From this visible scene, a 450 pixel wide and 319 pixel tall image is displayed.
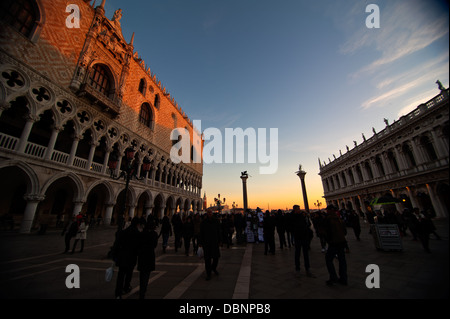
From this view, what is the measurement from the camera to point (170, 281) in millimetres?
3922

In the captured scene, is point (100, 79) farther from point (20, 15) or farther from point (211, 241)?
point (211, 241)

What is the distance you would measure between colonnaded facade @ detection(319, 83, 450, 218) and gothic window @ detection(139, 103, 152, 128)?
928 inches

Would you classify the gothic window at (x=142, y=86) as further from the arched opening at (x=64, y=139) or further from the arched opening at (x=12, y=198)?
the arched opening at (x=12, y=198)

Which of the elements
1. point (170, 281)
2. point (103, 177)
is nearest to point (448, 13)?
point (170, 281)

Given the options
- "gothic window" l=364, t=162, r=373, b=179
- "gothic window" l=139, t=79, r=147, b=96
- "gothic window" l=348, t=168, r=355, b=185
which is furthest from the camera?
"gothic window" l=348, t=168, r=355, b=185

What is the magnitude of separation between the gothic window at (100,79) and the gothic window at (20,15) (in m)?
4.40

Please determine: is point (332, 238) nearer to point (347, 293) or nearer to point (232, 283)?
point (347, 293)

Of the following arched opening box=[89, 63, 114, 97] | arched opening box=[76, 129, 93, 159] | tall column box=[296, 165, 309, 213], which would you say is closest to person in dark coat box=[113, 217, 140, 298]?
arched opening box=[76, 129, 93, 159]

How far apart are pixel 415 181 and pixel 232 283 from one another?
75.7ft

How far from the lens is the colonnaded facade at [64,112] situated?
10102mm

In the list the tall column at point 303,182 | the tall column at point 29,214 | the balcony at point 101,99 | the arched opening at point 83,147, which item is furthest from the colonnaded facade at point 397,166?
the arched opening at point 83,147

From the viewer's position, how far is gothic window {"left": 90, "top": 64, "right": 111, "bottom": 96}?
15548 mm

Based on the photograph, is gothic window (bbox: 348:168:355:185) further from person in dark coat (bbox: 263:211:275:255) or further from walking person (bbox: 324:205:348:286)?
walking person (bbox: 324:205:348:286)

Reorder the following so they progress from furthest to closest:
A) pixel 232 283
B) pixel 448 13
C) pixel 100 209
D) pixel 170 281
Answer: pixel 100 209
pixel 170 281
pixel 232 283
pixel 448 13
